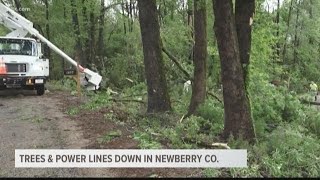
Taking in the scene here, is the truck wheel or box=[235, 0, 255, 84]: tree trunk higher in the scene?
box=[235, 0, 255, 84]: tree trunk

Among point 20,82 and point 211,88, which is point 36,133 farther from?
point 211,88

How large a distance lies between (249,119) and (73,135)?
391 centimetres

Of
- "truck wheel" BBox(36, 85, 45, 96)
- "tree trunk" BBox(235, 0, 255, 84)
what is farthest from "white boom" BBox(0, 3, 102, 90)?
"tree trunk" BBox(235, 0, 255, 84)

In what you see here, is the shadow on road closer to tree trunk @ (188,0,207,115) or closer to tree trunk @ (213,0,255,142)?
tree trunk @ (188,0,207,115)

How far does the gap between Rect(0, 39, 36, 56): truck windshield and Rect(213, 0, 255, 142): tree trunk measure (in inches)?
440

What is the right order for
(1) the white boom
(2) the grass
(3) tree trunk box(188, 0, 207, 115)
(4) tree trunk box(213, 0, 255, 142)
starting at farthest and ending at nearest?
(1) the white boom
(3) tree trunk box(188, 0, 207, 115)
(2) the grass
(4) tree trunk box(213, 0, 255, 142)

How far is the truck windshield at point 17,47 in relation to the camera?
1786 centimetres

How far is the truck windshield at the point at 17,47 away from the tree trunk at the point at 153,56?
7.00 meters

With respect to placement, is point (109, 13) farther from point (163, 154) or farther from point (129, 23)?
point (163, 154)

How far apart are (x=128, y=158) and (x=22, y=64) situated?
1090 cm

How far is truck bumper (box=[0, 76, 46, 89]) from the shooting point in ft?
55.6

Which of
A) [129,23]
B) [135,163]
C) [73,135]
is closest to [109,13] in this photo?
[129,23]

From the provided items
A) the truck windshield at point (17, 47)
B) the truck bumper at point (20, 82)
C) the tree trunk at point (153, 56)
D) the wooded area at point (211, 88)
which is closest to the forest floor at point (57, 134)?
the wooded area at point (211, 88)

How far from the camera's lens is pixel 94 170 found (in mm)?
7285
